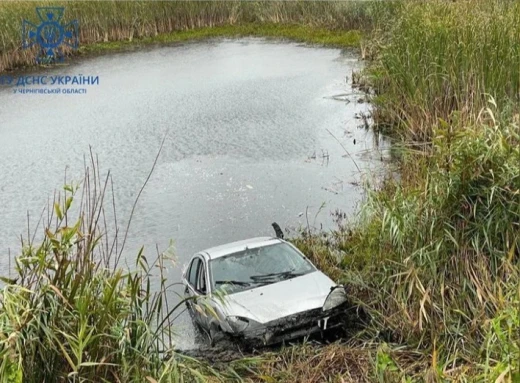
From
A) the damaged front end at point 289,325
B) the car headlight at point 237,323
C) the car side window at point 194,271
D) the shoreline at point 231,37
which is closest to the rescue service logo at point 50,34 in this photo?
the shoreline at point 231,37

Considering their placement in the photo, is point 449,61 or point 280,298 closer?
point 280,298

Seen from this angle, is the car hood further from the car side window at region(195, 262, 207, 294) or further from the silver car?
the car side window at region(195, 262, 207, 294)

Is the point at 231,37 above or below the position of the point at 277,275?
above

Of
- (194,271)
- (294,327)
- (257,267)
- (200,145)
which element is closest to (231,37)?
(200,145)

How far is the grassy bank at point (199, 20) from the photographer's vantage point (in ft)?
110

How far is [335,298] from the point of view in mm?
8461

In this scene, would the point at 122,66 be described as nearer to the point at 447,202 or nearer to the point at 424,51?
the point at 424,51

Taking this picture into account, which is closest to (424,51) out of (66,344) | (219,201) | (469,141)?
(219,201)

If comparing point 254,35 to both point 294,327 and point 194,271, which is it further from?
point 294,327

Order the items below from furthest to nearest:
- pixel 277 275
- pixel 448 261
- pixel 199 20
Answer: pixel 199 20, pixel 277 275, pixel 448 261

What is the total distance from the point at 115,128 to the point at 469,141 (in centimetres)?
1518

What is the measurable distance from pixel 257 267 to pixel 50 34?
27121 millimetres

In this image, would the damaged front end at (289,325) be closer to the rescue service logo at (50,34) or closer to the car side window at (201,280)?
the car side window at (201,280)

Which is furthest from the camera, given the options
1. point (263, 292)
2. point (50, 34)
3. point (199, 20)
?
point (199, 20)
